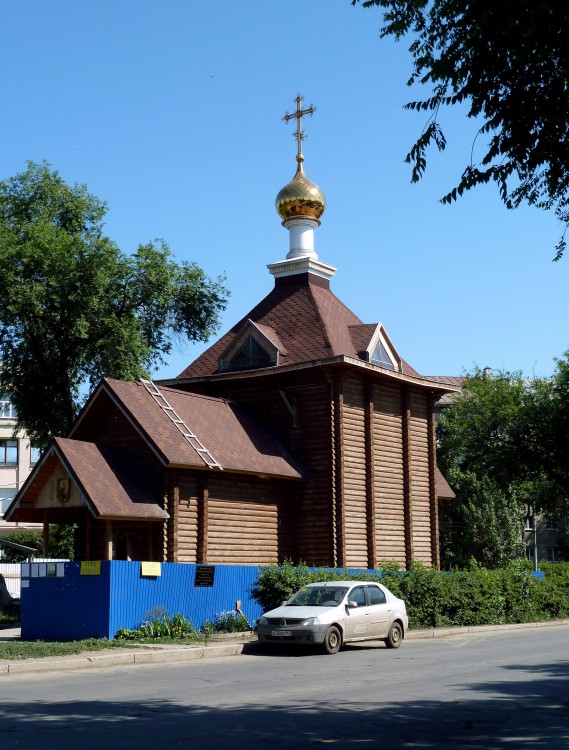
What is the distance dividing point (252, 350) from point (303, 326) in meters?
1.85

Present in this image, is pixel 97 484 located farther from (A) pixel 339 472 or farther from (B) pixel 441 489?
(B) pixel 441 489

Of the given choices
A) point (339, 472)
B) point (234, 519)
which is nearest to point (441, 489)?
point (339, 472)

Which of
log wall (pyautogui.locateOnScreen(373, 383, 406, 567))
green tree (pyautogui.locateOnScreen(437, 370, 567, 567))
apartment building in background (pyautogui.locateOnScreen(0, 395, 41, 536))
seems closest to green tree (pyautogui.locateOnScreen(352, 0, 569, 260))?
log wall (pyautogui.locateOnScreen(373, 383, 406, 567))

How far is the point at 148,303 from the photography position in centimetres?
3669

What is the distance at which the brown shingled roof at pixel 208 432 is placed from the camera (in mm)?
25609

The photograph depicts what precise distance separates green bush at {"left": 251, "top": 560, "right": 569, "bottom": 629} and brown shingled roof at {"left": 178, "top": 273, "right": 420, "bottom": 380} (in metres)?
7.26

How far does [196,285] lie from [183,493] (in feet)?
45.7

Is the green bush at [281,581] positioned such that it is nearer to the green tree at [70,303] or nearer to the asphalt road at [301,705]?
the asphalt road at [301,705]

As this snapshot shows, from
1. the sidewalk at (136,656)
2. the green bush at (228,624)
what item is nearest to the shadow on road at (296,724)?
the sidewalk at (136,656)

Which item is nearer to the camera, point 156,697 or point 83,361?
point 156,697

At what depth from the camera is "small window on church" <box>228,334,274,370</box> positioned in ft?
102

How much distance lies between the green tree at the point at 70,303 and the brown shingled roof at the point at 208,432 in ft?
22.6

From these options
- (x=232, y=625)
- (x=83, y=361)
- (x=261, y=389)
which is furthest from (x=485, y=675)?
(x=83, y=361)

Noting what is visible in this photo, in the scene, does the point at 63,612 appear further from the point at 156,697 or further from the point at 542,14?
the point at 542,14
